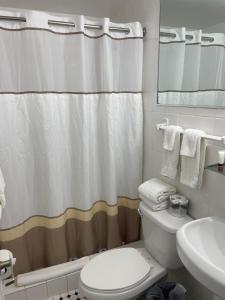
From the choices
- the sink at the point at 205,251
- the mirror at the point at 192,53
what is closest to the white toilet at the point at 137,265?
the sink at the point at 205,251

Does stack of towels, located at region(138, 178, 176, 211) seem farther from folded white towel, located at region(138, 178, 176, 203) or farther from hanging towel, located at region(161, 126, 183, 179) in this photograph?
hanging towel, located at region(161, 126, 183, 179)

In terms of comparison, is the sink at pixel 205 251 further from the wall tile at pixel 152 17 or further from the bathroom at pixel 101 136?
the wall tile at pixel 152 17

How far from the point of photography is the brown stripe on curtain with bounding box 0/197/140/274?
167 cm

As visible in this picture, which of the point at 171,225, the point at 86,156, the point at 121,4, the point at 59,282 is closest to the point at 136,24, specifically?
the point at 121,4

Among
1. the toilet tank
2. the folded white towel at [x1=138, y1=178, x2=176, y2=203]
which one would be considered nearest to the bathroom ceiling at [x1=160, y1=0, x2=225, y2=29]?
the folded white towel at [x1=138, y1=178, x2=176, y2=203]

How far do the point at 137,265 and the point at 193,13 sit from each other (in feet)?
5.31

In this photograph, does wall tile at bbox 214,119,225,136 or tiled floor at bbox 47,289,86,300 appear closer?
wall tile at bbox 214,119,225,136

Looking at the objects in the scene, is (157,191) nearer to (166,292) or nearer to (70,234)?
(166,292)

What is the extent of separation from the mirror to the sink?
0.64 metres

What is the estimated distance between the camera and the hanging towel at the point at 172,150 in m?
1.40

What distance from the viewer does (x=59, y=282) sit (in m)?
1.68

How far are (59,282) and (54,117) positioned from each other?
1.21 meters

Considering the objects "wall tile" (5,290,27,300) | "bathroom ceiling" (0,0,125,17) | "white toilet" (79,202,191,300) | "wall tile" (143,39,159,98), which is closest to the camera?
"white toilet" (79,202,191,300)

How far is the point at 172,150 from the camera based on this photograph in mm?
1420
